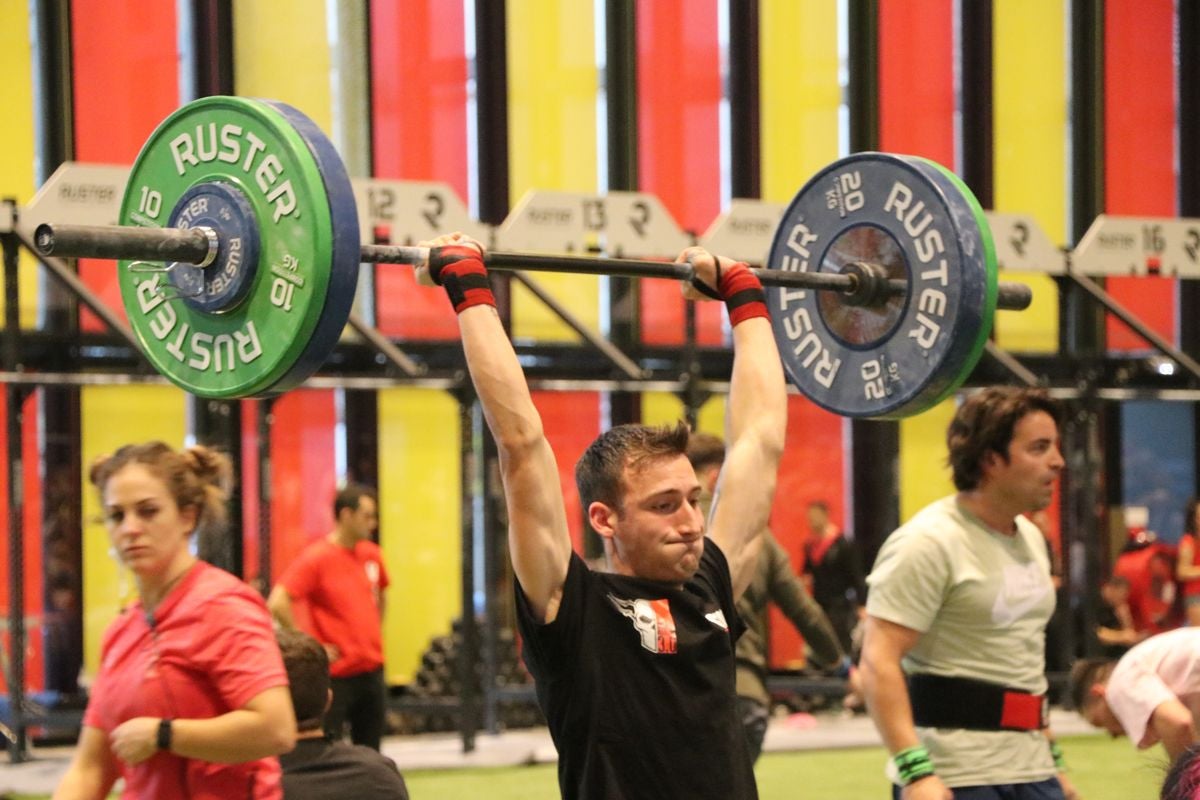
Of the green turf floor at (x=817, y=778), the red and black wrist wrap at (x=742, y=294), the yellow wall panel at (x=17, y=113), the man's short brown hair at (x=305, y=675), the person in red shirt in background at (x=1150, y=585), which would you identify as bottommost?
the green turf floor at (x=817, y=778)

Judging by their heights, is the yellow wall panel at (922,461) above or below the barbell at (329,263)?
below

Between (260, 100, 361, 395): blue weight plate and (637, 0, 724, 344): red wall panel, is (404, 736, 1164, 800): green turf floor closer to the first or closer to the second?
(637, 0, 724, 344): red wall panel

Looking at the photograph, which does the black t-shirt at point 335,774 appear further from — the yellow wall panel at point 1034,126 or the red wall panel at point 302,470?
the yellow wall panel at point 1034,126

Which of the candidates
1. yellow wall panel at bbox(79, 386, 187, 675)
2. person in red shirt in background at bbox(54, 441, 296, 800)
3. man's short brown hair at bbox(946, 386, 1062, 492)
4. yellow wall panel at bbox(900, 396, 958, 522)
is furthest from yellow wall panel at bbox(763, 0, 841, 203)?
person in red shirt in background at bbox(54, 441, 296, 800)

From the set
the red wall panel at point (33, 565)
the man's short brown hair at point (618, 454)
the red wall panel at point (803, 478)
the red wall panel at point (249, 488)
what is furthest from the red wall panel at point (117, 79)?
the man's short brown hair at point (618, 454)

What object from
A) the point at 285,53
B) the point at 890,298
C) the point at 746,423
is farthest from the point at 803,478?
the point at 746,423

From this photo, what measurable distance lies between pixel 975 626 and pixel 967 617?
0.03 meters

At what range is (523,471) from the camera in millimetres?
2445

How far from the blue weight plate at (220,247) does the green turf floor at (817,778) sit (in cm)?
427

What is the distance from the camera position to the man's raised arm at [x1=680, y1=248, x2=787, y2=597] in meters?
2.82

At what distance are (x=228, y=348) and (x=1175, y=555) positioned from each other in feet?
26.6

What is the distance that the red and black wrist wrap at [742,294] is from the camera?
3.00m

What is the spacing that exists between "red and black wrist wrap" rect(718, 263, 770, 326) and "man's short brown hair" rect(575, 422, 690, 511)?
430mm

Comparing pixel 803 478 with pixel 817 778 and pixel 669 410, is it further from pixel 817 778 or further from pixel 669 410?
pixel 817 778
